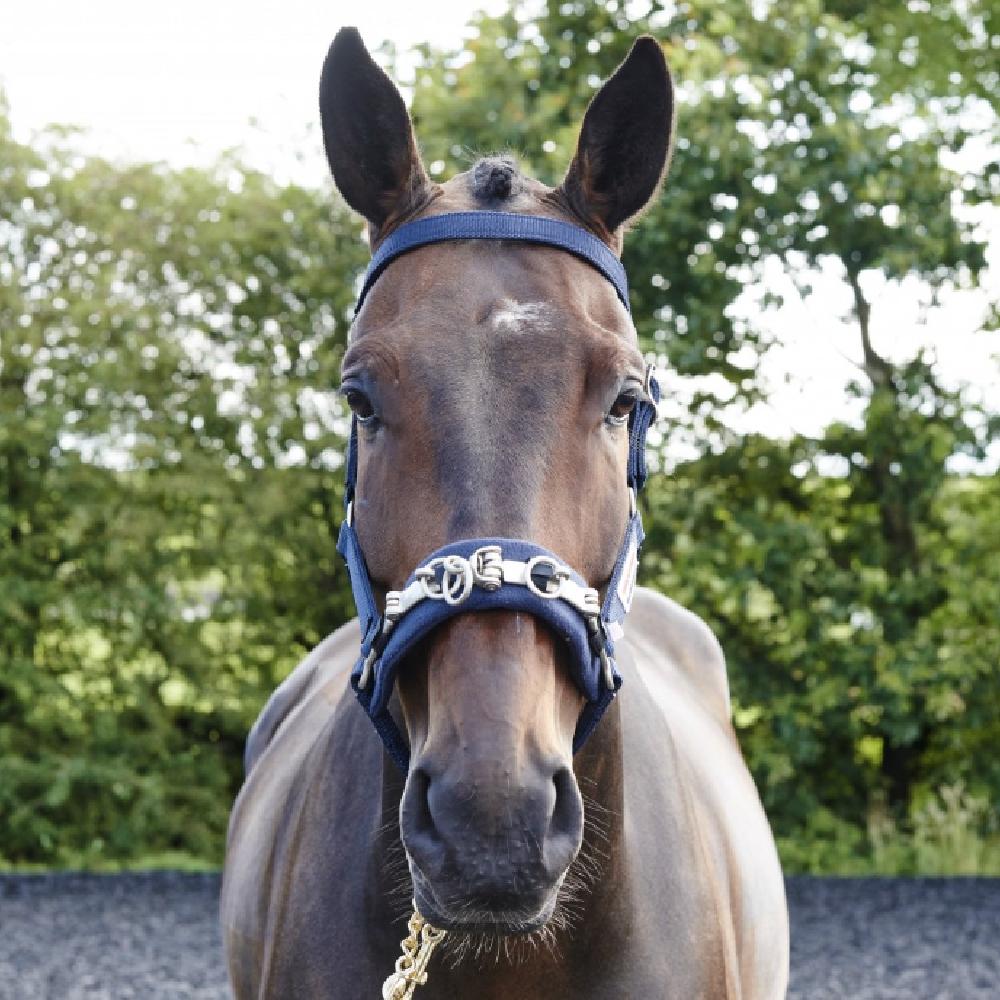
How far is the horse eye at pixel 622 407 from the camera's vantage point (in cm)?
214

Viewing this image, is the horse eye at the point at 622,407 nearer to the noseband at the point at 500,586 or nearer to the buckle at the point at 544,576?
the noseband at the point at 500,586

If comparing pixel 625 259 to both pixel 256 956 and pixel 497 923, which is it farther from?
pixel 497 923

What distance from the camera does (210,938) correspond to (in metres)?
8.70

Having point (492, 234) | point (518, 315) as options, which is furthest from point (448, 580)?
point (492, 234)

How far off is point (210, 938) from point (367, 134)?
24.5 ft

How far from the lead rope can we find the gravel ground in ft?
19.2

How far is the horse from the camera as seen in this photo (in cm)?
176

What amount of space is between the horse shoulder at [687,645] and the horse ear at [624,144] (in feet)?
6.10

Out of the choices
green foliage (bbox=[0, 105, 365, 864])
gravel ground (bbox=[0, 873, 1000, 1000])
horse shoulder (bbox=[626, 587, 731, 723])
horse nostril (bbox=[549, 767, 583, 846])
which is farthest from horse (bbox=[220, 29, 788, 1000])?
green foliage (bbox=[0, 105, 365, 864])

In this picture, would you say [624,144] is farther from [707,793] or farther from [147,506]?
[147,506]

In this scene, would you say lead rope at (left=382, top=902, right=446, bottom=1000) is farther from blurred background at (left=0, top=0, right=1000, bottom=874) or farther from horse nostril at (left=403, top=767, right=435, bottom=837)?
blurred background at (left=0, top=0, right=1000, bottom=874)

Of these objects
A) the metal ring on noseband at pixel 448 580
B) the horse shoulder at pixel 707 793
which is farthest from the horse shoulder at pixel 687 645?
the metal ring on noseband at pixel 448 580

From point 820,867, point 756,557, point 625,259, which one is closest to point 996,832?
point 820,867

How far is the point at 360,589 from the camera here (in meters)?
2.15
